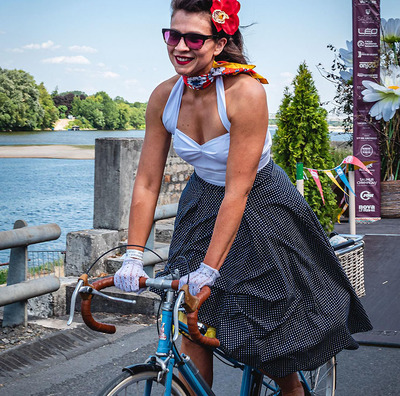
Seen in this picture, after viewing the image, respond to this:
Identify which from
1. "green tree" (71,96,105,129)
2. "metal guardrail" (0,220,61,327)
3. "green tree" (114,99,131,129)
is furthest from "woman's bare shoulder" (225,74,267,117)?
"green tree" (71,96,105,129)

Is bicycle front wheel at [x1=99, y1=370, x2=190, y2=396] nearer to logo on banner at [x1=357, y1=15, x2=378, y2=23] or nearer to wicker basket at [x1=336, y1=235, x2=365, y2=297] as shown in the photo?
wicker basket at [x1=336, y1=235, x2=365, y2=297]

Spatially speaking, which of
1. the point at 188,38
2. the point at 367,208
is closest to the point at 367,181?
the point at 367,208

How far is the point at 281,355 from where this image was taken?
2.58 meters

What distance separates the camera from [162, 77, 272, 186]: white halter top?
250 cm

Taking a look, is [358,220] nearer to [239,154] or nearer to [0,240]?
[0,240]

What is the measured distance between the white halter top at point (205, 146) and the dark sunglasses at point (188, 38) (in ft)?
0.52

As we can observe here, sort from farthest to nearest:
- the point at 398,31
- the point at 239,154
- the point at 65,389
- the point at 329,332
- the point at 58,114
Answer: the point at 58,114, the point at 398,31, the point at 65,389, the point at 329,332, the point at 239,154

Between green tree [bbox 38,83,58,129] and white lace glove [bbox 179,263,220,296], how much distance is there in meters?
15.9

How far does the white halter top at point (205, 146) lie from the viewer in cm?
250

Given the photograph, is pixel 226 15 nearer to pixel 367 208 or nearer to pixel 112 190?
pixel 112 190

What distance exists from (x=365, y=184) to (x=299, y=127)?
4.52 metres

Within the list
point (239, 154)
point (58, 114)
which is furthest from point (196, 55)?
point (58, 114)

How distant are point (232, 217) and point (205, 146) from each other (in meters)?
0.30

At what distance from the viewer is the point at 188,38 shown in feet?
7.93
